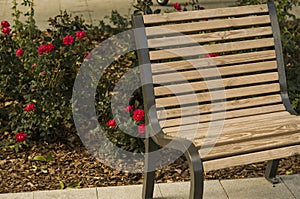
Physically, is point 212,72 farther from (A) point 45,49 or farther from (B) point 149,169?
(A) point 45,49

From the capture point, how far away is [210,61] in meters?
3.86

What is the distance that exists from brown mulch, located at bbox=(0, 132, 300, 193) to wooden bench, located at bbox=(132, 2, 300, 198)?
307 mm

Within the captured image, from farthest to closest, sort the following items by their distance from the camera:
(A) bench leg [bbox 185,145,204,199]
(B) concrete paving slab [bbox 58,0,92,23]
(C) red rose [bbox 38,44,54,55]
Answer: (B) concrete paving slab [bbox 58,0,92,23] → (C) red rose [bbox 38,44,54,55] → (A) bench leg [bbox 185,145,204,199]

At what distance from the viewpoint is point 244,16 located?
4195mm

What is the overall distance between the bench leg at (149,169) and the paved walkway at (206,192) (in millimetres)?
107

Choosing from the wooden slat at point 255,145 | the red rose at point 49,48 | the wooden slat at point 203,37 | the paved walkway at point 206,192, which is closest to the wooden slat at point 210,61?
the wooden slat at point 203,37

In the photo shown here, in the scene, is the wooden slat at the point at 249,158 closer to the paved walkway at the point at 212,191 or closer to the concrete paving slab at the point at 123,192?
the paved walkway at the point at 212,191

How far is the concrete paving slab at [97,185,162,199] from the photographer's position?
387cm

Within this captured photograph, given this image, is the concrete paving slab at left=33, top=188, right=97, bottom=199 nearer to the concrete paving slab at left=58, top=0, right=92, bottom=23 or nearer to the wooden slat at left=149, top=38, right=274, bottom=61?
the wooden slat at left=149, top=38, right=274, bottom=61

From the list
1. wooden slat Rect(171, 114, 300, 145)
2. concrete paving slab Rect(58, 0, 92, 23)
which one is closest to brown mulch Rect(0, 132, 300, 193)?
wooden slat Rect(171, 114, 300, 145)

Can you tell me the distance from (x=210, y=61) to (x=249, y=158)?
2.36 feet

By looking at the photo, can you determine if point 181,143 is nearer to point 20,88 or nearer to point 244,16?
point 244,16

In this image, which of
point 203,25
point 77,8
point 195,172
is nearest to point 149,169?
point 195,172

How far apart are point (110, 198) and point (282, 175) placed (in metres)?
1.07
